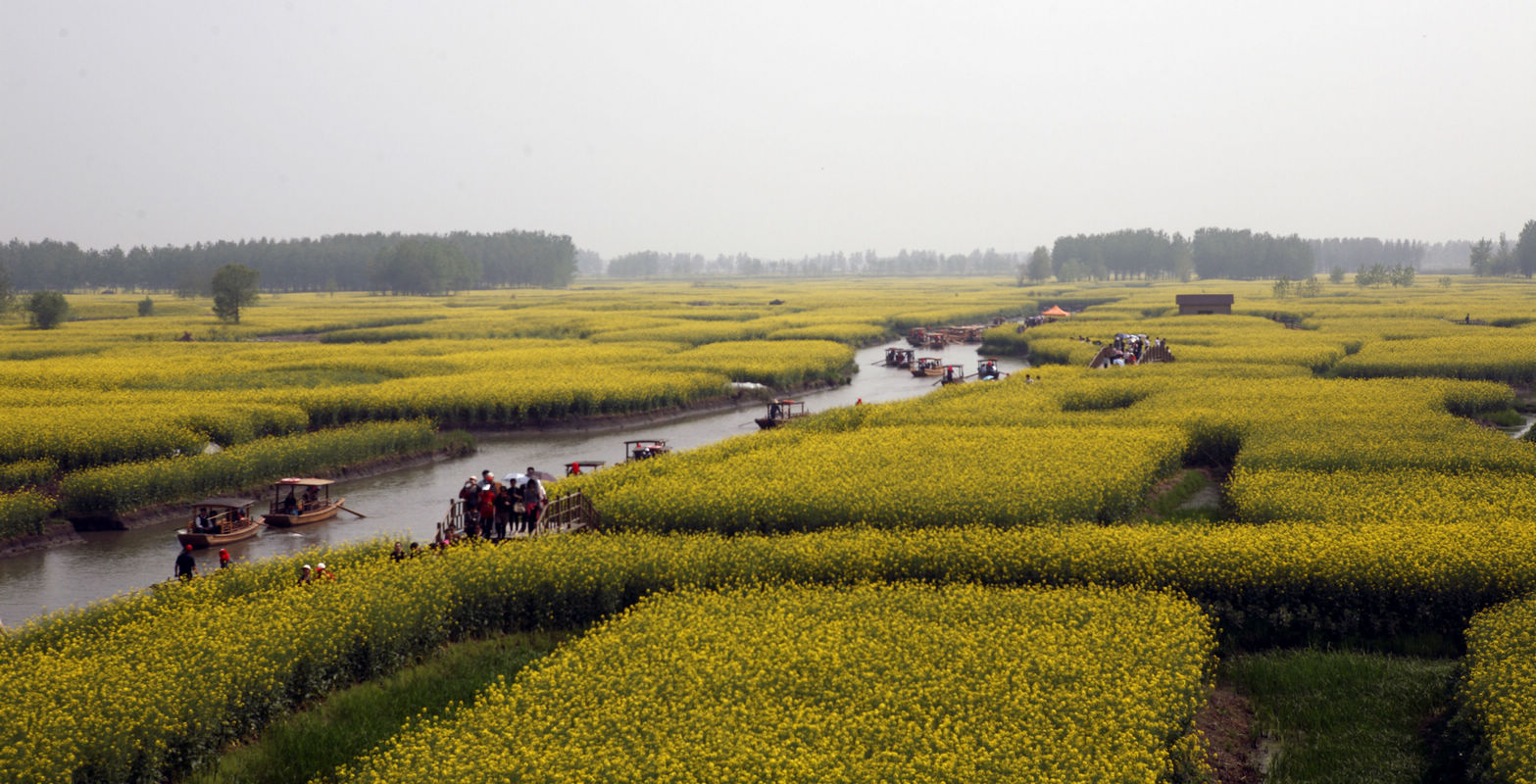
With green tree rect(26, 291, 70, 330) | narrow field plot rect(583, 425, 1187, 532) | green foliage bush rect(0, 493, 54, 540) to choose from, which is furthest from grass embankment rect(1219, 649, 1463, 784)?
green tree rect(26, 291, 70, 330)

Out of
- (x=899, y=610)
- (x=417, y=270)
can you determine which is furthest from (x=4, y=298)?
(x=899, y=610)

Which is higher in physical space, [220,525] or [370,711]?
[220,525]

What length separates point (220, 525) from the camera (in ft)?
99.5

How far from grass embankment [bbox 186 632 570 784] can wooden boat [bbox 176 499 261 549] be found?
13228mm

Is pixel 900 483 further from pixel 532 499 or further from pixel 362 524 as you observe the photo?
pixel 362 524

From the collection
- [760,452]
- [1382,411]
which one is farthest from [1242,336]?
[760,452]

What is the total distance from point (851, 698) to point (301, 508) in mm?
23535

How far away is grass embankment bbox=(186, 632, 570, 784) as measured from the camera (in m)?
15.6

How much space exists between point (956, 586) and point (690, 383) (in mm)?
39890

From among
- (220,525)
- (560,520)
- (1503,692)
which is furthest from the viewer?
(220,525)

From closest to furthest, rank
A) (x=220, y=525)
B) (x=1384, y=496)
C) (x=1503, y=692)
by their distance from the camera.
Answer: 1. (x=1503, y=692)
2. (x=1384, y=496)
3. (x=220, y=525)

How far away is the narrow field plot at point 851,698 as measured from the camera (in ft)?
43.2

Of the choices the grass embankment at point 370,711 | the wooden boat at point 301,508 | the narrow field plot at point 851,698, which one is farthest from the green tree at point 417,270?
the narrow field plot at point 851,698

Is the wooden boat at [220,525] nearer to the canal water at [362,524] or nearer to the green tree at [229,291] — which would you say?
the canal water at [362,524]
